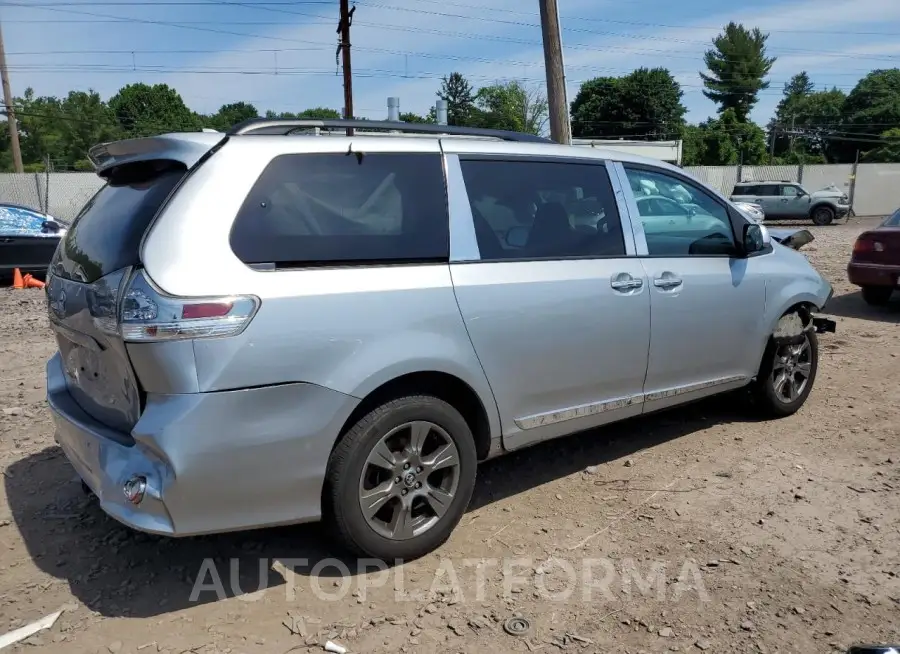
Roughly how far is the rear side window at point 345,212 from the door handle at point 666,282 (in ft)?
4.60

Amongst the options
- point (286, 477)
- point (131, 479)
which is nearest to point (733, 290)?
point (286, 477)

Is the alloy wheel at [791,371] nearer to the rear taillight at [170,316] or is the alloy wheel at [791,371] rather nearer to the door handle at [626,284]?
the door handle at [626,284]

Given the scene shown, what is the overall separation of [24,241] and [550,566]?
36.7ft

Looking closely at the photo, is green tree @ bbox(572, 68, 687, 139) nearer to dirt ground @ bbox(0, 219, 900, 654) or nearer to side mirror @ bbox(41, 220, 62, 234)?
side mirror @ bbox(41, 220, 62, 234)

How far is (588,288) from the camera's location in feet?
12.3

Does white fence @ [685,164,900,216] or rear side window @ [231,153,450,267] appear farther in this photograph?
white fence @ [685,164,900,216]

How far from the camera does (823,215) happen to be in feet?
95.7

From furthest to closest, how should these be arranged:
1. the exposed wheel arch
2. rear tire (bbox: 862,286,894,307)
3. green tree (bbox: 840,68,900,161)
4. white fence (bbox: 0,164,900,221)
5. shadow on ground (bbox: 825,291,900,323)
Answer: green tree (bbox: 840,68,900,161), white fence (bbox: 0,164,900,221), rear tire (bbox: 862,286,894,307), shadow on ground (bbox: 825,291,900,323), the exposed wheel arch

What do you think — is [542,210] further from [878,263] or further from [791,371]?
[878,263]

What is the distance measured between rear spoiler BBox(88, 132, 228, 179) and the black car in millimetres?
9272

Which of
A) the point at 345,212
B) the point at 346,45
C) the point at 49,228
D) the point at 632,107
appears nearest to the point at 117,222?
the point at 345,212

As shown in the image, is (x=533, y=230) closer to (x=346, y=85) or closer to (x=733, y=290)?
(x=733, y=290)

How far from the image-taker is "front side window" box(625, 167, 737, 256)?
4.26 meters

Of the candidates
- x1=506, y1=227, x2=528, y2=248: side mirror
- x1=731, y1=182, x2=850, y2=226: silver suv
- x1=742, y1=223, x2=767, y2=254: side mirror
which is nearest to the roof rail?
x1=506, y1=227, x2=528, y2=248: side mirror
